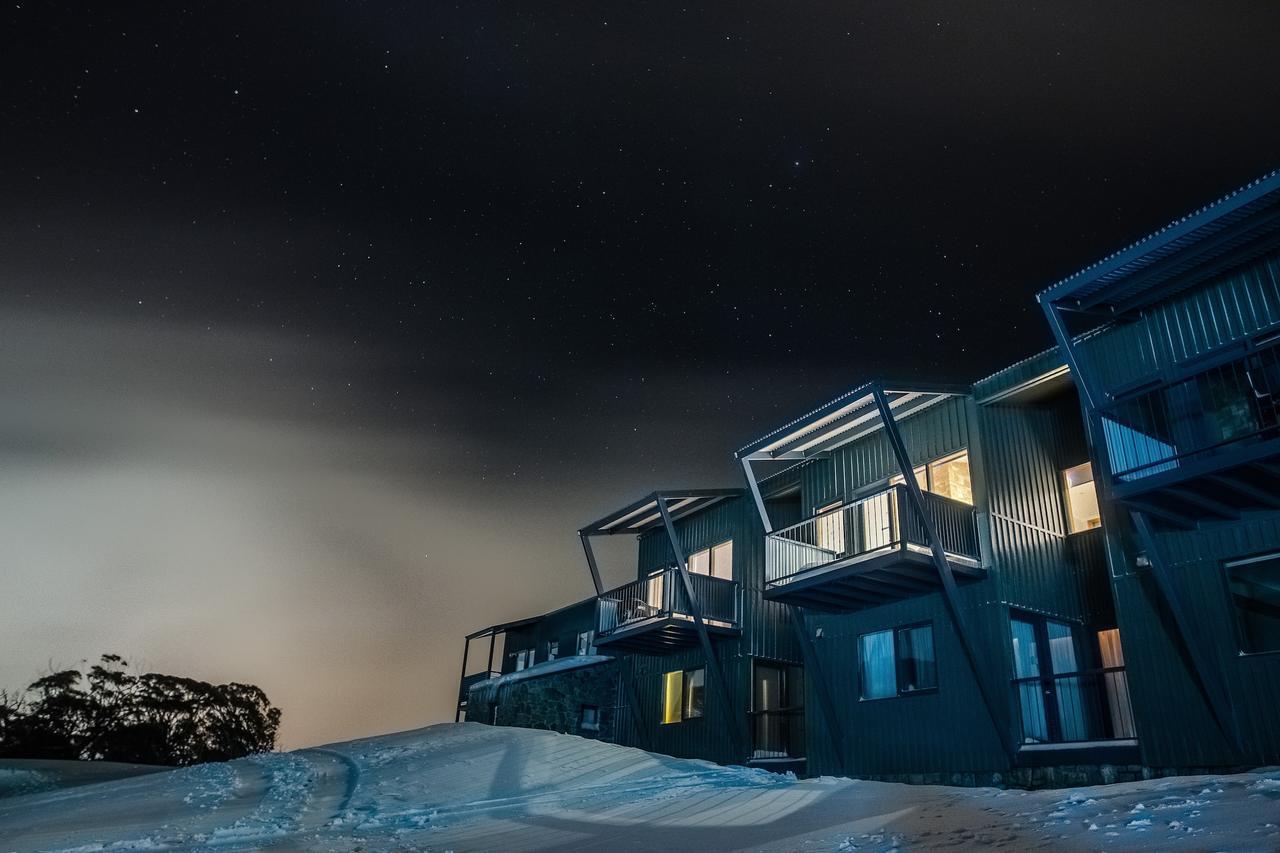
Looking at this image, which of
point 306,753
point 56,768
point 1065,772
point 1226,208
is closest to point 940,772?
point 1065,772

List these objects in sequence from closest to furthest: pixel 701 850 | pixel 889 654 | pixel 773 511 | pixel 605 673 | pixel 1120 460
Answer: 1. pixel 701 850
2. pixel 1120 460
3. pixel 889 654
4. pixel 773 511
5. pixel 605 673

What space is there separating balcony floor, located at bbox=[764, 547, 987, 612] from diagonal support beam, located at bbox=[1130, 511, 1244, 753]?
321 centimetres

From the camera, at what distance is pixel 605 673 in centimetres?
2530

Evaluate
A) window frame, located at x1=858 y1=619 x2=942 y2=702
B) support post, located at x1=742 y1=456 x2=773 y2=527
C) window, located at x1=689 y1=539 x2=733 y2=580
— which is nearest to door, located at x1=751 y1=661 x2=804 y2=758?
window, located at x1=689 y1=539 x2=733 y2=580

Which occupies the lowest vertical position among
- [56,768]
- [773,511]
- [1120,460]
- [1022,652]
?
[56,768]

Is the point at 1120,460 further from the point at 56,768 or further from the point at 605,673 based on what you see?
the point at 56,768

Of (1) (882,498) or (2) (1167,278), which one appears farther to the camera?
(1) (882,498)

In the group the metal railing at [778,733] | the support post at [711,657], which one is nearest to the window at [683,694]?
the support post at [711,657]

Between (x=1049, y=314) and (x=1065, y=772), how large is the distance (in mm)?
7199

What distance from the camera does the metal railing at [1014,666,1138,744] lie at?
46.3 feet

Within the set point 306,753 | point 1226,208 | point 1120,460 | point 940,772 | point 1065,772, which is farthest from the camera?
point 306,753

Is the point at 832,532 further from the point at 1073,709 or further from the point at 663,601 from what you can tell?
the point at 1073,709

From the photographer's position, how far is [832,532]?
59.2ft

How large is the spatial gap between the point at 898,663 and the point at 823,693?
5.78 feet
